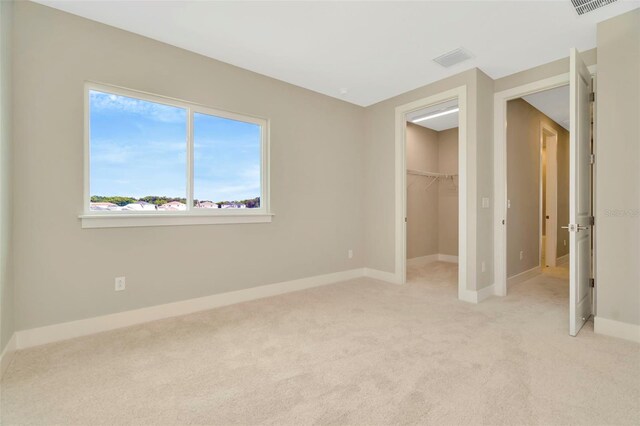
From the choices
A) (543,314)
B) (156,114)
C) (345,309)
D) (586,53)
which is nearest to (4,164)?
(156,114)

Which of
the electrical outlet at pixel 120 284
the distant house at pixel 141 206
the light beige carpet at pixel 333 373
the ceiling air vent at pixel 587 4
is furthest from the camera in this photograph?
the distant house at pixel 141 206

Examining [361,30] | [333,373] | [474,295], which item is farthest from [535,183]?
[333,373]

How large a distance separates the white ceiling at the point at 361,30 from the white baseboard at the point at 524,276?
2.68 meters

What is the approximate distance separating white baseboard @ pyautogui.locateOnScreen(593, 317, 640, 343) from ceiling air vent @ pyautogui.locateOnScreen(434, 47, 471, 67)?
107 inches

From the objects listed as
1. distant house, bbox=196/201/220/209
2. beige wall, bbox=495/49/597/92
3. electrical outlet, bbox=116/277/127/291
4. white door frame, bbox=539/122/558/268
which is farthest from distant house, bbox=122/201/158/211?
white door frame, bbox=539/122/558/268

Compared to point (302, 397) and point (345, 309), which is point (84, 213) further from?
point (345, 309)

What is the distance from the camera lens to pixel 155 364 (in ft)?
6.68

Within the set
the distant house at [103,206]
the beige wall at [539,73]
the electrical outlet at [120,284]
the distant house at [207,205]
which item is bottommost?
the electrical outlet at [120,284]

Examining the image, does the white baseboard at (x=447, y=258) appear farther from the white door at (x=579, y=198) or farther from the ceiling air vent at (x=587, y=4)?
the ceiling air vent at (x=587, y=4)

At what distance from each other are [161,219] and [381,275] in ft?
10.1

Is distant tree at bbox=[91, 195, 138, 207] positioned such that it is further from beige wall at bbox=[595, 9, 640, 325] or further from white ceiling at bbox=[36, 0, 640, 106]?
beige wall at bbox=[595, 9, 640, 325]

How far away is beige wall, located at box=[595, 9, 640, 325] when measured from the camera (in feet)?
7.93

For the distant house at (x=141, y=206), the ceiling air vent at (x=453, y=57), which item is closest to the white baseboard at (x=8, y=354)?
the distant house at (x=141, y=206)

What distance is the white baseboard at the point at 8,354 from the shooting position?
6.28ft
